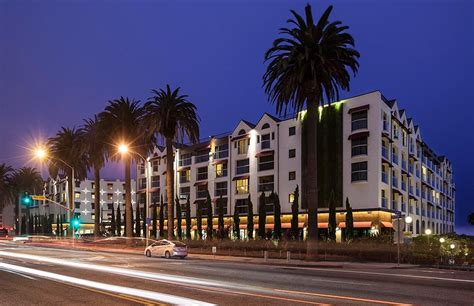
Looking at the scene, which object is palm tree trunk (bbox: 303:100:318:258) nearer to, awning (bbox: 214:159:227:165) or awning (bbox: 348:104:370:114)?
awning (bbox: 348:104:370:114)

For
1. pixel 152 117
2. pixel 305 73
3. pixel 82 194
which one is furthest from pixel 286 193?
pixel 82 194

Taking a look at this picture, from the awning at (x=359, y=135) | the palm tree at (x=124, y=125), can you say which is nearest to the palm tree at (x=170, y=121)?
the palm tree at (x=124, y=125)

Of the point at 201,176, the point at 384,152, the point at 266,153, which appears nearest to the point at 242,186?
the point at 266,153

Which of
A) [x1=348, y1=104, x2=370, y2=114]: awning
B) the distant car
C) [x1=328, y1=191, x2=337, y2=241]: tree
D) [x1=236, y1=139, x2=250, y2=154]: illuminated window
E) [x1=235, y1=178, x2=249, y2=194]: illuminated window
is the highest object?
[x1=348, y1=104, x2=370, y2=114]: awning

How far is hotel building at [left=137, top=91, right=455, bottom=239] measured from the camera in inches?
2279

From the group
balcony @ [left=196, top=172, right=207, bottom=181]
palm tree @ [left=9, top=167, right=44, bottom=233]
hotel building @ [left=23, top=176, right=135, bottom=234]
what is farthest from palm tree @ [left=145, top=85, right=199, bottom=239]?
hotel building @ [left=23, top=176, right=135, bottom=234]

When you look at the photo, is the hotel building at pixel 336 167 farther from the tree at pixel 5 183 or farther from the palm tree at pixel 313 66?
the tree at pixel 5 183

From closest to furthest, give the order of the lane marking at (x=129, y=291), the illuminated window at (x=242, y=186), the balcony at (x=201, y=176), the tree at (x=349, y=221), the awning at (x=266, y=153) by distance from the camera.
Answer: the lane marking at (x=129, y=291)
the tree at (x=349, y=221)
the awning at (x=266, y=153)
the illuminated window at (x=242, y=186)
the balcony at (x=201, y=176)

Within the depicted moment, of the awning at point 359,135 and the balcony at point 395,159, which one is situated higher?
the awning at point 359,135

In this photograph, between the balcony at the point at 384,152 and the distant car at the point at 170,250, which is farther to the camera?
the balcony at the point at 384,152

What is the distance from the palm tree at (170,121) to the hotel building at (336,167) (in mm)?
12728

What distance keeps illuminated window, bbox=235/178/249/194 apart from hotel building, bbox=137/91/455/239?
2.7 inches

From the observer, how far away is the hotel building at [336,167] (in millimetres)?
57875

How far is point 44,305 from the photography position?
44.2 ft
